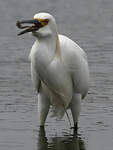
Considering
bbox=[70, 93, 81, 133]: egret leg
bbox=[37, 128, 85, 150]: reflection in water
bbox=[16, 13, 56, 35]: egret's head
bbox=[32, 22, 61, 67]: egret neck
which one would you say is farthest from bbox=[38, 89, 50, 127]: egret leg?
bbox=[16, 13, 56, 35]: egret's head

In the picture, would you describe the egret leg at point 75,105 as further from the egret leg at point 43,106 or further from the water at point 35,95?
the egret leg at point 43,106

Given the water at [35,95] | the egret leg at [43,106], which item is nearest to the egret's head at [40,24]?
the egret leg at [43,106]

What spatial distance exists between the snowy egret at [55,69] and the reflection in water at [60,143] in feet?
1.38

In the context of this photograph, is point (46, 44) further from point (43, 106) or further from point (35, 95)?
point (35, 95)

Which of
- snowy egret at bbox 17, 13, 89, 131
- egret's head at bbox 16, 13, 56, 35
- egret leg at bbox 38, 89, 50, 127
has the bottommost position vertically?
egret leg at bbox 38, 89, 50, 127

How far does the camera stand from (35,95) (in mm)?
14188

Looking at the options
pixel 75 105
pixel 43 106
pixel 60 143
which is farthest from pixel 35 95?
pixel 60 143

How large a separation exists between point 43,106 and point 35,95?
2.47 metres

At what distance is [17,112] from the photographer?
12859 mm

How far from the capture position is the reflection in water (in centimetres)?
1106

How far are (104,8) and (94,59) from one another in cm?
1249

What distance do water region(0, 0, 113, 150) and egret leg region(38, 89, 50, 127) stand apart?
8.7 inches

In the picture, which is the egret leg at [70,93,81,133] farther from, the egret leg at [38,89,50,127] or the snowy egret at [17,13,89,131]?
the egret leg at [38,89,50,127]

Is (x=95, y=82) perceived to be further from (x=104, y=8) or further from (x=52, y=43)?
(x=104, y=8)
